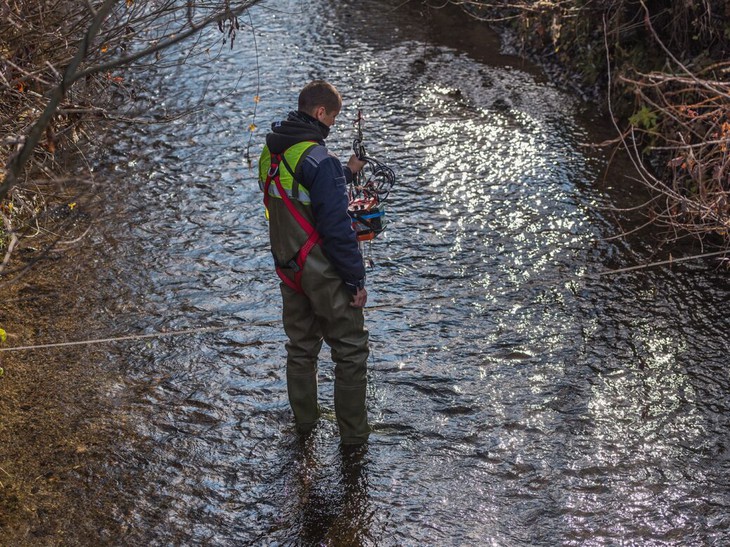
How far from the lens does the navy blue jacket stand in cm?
422

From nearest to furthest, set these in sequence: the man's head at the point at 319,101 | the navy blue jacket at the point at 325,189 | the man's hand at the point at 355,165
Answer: the navy blue jacket at the point at 325,189
the man's head at the point at 319,101
the man's hand at the point at 355,165

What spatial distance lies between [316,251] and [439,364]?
62.1 inches

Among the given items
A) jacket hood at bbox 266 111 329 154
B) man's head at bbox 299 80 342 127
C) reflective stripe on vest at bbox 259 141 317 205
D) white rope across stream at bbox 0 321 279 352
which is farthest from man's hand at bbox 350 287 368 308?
white rope across stream at bbox 0 321 279 352

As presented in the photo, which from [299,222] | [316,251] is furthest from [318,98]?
[316,251]

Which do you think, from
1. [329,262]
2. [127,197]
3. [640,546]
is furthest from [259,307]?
[640,546]

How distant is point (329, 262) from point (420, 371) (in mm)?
1402

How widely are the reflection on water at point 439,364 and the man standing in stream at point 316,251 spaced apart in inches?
16.7

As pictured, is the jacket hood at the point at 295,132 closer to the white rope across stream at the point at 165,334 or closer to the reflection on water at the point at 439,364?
the reflection on water at the point at 439,364

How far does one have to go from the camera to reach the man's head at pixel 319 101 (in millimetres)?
4324

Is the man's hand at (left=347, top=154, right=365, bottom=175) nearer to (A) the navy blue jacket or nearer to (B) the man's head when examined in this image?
(A) the navy blue jacket

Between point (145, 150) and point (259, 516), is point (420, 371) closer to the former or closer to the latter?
point (259, 516)

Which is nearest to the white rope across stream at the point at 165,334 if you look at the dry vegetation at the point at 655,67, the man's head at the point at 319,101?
the man's head at the point at 319,101

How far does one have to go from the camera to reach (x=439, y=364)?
5582mm

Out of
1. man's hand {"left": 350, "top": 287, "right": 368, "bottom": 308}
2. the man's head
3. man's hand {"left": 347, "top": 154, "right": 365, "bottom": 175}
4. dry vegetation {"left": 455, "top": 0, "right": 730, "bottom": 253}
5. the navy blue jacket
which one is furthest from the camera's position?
dry vegetation {"left": 455, "top": 0, "right": 730, "bottom": 253}
